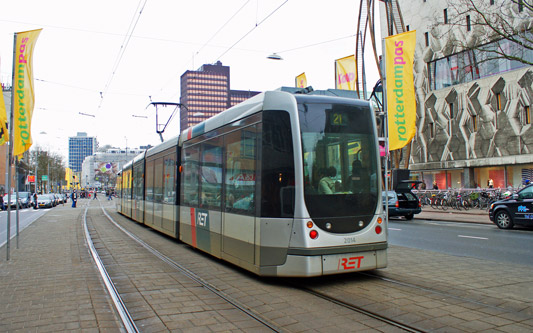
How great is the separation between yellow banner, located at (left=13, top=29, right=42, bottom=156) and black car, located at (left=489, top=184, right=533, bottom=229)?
14766mm

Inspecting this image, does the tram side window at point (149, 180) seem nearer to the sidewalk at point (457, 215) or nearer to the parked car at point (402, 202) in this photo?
the parked car at point (402, 202)

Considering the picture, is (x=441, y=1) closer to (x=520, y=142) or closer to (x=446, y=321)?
(x=520, y=142)

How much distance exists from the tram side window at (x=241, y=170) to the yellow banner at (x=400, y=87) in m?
11.7

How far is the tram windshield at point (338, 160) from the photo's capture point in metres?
6.36

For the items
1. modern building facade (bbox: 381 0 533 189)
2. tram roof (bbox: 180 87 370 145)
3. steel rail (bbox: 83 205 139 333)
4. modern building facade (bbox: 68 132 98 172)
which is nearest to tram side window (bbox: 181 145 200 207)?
tram roof (bbox: 180 87 370 145)

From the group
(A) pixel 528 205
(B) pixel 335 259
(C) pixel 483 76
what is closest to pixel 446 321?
(B) pixel 335 259

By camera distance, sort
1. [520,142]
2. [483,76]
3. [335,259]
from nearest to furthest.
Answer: [335,259] → [520,142] → [483,76]

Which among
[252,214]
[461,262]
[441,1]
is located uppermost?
[441,1]

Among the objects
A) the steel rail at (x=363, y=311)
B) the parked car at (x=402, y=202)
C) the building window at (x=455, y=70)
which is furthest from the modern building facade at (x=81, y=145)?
the steel rail at (x=363, y=311)

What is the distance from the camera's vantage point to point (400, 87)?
703 inches

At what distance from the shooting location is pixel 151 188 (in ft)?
47.7

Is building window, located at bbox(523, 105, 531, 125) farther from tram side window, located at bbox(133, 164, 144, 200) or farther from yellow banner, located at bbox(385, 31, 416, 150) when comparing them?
tram side window, located at bbox(133, 164, 144, 200)

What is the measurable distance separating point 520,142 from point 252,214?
2985 centimetres

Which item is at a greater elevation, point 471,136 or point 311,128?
point 471,136
